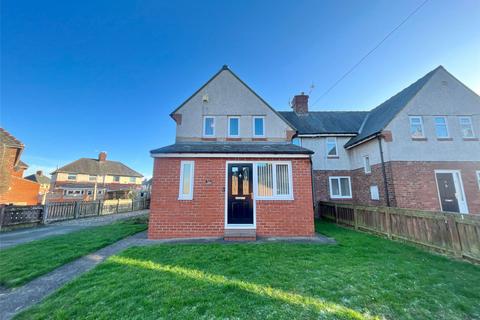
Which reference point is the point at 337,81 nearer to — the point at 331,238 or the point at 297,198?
the point at 297,198

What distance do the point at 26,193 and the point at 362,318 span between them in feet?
106

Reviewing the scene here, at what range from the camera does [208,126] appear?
10875mm

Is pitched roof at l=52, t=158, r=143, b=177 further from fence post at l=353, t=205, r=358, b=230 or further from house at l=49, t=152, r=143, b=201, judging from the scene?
fence post at l=353, t=205, r=358, b=230

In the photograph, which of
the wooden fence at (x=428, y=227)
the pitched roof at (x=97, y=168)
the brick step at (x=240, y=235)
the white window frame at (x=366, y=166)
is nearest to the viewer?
the wooden fence at (x=428, y=227)

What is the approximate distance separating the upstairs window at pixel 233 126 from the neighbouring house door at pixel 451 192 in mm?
12270

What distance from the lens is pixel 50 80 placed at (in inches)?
540

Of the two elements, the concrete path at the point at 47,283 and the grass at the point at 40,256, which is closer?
the concrete path at the point at 47,283

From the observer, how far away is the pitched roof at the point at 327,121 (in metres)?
15.6

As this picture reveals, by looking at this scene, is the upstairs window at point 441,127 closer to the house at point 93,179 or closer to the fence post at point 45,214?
the fence post at point 45,214

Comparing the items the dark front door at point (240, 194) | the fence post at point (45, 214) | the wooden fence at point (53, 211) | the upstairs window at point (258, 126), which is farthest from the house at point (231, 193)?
the fence post at point (45, 214)

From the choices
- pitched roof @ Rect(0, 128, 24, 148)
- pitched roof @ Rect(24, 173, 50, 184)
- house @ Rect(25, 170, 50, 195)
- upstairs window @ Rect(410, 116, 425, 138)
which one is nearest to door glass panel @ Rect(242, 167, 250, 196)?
upstairs window @ Rect(410, 116, 425, 138)

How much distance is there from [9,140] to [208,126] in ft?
53.9

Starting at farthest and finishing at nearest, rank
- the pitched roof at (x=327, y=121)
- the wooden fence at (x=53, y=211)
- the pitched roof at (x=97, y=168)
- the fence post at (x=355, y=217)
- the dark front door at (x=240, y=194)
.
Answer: the pitched roof at (x=97, y=168)
the pitched roof at (x=327, y=121)
the wooden fence at (x=53, y=211)
the fence post at (x=355, y=217)
the dark front door at (x=240, y=194)

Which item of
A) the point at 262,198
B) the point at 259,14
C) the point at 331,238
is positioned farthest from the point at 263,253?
the point at 259,14
